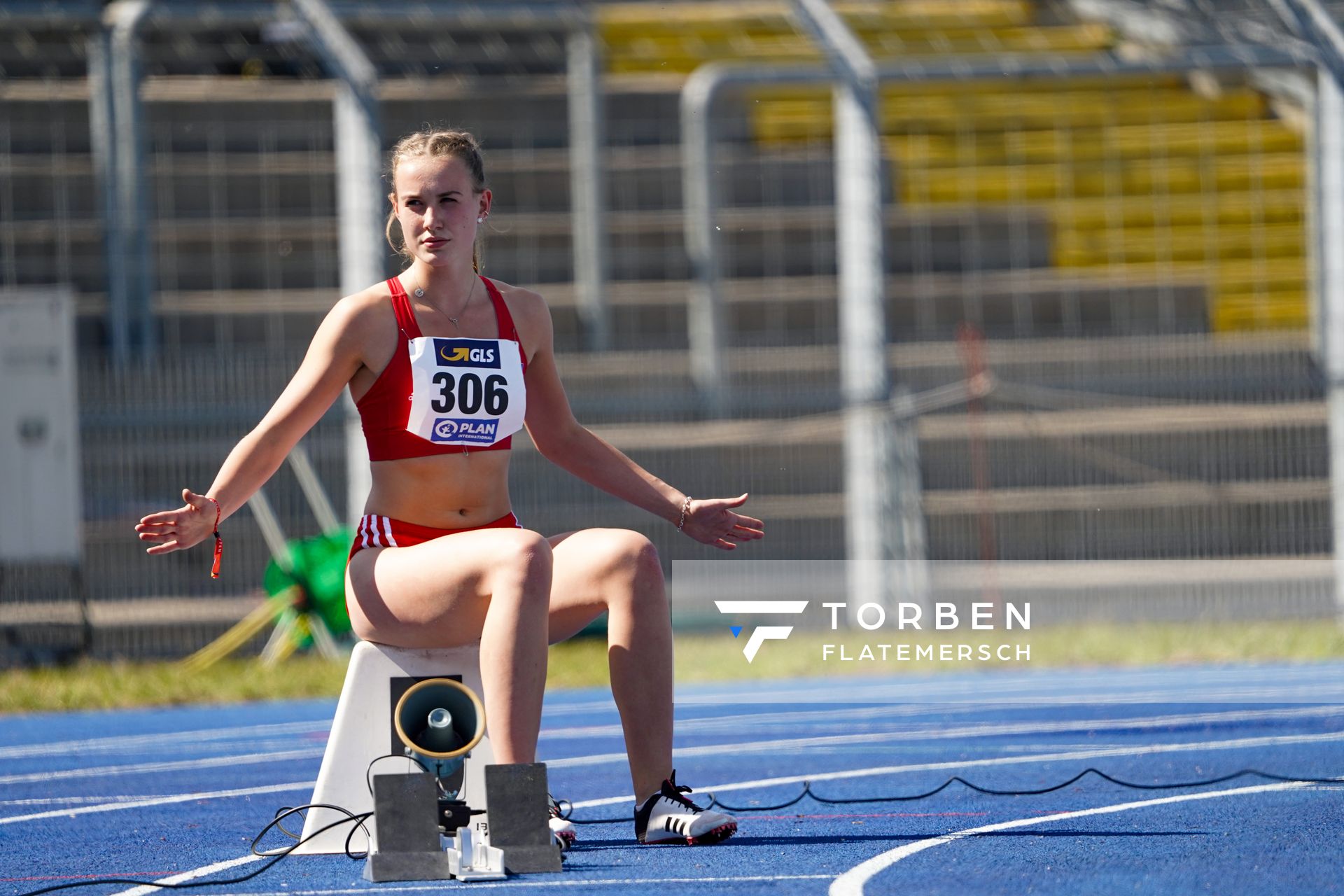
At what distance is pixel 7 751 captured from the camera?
7145 mm

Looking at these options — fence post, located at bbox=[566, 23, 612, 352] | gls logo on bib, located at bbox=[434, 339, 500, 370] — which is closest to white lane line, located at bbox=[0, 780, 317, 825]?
gls logo on bib, located at bbox=[434, 339, 500, 370]

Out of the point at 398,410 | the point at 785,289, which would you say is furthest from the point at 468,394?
the point at 785,289

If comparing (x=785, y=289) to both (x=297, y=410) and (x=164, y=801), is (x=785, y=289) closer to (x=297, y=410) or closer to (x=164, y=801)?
(x=164, y=801)

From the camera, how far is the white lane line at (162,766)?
620 centimetres

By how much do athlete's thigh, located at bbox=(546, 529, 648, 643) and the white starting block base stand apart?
8.4 inches

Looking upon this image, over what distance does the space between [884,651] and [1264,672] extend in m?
1.93

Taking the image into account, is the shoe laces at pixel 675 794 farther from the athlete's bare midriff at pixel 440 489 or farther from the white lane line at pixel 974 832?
the athlete's bare midriff at pixel 440 489

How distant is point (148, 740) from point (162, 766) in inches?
41.6

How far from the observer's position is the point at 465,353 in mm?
4203

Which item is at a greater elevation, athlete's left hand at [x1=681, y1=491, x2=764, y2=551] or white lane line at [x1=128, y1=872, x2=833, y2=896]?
athlete's left hand at [x1=681, y1=491, x2=764, y2=551]

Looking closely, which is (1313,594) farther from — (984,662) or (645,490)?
(645,490)

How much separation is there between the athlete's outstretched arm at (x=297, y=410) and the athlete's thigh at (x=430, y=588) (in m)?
0.29

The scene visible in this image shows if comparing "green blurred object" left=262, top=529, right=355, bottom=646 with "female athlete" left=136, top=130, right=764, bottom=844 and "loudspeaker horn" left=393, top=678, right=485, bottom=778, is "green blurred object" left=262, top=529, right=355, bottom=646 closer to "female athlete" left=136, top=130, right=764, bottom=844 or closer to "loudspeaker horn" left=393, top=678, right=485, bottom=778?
"female athlete" left=136, top=130, right=764, bottom=844

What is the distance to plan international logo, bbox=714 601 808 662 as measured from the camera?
9414 millimetres
